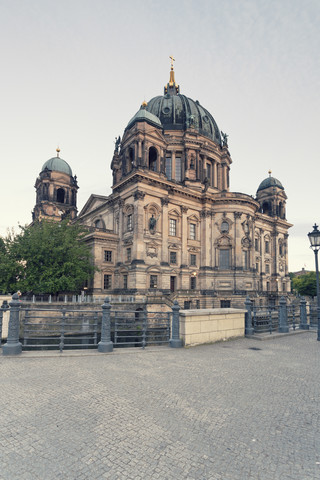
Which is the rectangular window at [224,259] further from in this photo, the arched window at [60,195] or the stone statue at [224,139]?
the arched window at [60,195]

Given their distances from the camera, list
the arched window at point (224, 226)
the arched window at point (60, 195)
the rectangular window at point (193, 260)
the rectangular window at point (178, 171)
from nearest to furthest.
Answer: the rectangular window at point (193, 260) → the arched window at point (224, 226) → the rectangular window at point (178, 171) → the arched window at point (60, 195)

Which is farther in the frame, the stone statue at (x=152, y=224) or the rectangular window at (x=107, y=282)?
the rectangular window at (x=107, y=282)

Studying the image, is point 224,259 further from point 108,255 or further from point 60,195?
point 60,195

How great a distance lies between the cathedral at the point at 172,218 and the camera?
36500 millimetres

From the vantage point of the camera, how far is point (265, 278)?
185 feet

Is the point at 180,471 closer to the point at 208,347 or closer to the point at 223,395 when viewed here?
the point at 223,395

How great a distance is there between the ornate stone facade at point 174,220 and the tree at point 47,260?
5.91 metres

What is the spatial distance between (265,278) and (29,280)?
4368 centimetres

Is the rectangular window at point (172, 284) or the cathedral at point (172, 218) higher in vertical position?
the cathedral at point (172, 218)

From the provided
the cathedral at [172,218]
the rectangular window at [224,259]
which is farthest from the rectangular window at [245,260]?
the rectangular window at [224,259]

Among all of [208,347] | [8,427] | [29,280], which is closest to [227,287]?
[29,280]

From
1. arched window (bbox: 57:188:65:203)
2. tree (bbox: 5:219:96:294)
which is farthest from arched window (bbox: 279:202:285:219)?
arched window (bbox: 57:188:65:203)

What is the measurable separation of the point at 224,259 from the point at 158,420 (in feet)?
130

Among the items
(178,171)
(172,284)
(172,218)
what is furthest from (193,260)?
(178,171)
